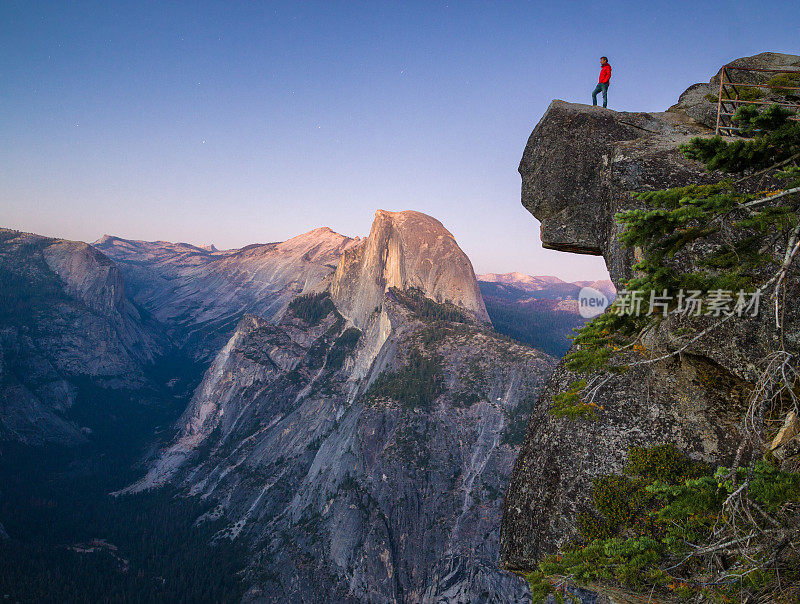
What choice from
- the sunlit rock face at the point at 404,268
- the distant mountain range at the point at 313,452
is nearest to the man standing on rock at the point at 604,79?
the distant mountain range at the point at 313,452

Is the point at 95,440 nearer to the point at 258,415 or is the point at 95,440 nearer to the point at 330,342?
the point at 258,415

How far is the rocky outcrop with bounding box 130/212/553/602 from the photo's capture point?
282 ft

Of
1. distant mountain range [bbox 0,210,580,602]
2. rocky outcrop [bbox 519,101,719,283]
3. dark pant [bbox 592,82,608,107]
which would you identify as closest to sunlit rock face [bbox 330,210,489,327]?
distant mountain range [bbox 0,210,580,602]

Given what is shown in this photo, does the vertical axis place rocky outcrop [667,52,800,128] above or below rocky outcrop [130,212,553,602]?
above

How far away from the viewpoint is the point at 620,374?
1398 cm

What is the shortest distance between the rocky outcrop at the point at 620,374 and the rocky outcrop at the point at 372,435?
7724 centimetres

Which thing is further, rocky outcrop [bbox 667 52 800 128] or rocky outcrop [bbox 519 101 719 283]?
rocky outcrop [bbox 667 52 800 128]

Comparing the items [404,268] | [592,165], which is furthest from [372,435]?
[592,165]

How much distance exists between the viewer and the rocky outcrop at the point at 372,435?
282 ft

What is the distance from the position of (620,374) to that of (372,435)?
94.6 m

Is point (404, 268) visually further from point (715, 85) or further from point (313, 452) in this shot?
point (715, 85)

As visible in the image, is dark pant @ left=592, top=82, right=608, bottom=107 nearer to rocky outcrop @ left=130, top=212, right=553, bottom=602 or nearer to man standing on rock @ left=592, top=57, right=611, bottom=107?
man standing on rock @ left=592, top=57, right=611, bottom=107

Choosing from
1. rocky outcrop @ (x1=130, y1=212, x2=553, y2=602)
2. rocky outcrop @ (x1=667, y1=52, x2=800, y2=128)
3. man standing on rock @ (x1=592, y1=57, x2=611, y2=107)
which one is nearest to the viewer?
rocky outcrop @ (x1=667, y1=52, x2=800, y2=128)

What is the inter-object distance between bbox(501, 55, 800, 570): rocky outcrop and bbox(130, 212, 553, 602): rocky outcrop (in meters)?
77.2
